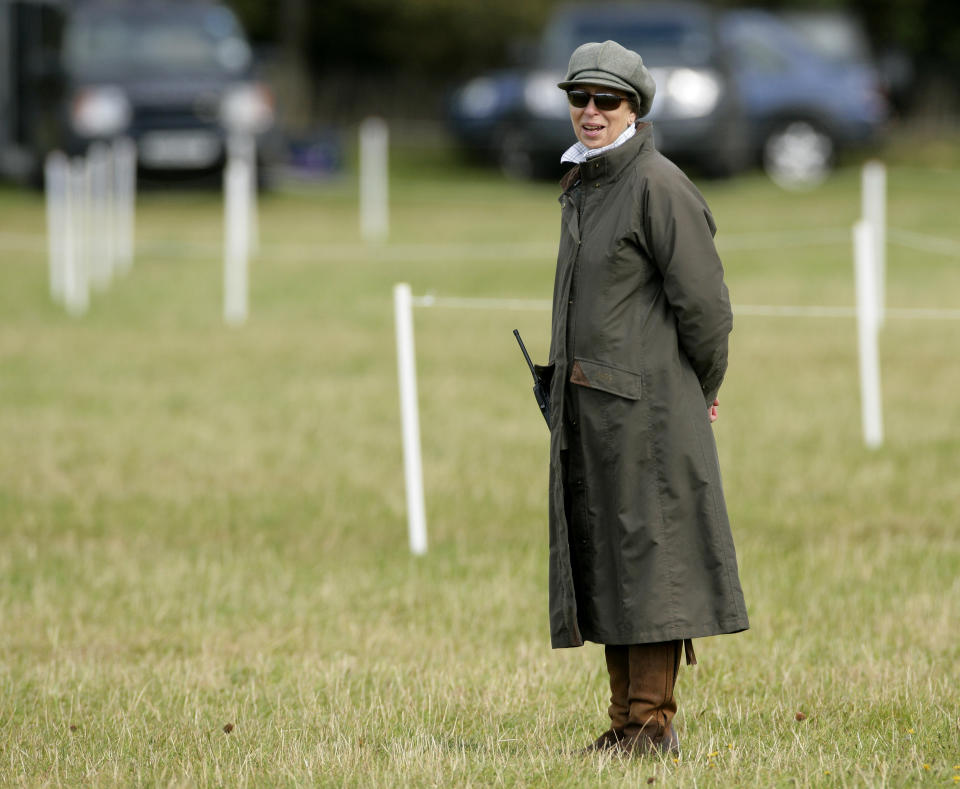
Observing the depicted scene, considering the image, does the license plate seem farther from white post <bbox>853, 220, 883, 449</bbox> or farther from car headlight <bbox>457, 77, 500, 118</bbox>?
white post <bbox>853, 220, 883, 449</bbox>

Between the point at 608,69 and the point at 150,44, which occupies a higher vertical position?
the point at 608,69

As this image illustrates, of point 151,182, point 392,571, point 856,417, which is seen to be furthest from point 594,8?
point 392,571

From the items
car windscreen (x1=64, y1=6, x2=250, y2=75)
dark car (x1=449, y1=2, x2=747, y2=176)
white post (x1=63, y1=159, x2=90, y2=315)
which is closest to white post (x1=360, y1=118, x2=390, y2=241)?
car windscreen (x1=64, y1=6, x2=250, y2=75)

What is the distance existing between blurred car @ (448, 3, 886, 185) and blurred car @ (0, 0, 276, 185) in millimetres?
3789

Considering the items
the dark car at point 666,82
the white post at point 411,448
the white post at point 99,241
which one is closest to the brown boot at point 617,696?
the white post at point 411,448

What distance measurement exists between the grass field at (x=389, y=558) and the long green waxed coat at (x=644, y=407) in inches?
17.1

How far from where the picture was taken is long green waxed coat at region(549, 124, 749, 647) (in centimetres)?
407

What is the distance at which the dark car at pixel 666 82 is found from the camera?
68.8ft

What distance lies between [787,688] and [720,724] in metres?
0.45

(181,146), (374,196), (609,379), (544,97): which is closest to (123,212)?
(181,146)

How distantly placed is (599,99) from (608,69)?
0.27ft

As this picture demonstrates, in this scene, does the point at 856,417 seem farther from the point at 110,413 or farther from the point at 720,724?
the point at 720,724

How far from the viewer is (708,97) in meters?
21.0

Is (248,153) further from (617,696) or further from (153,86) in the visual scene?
(617,696)
